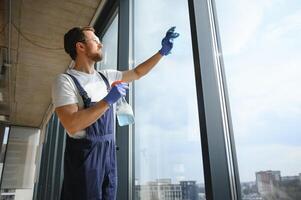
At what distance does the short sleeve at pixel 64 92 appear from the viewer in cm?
110

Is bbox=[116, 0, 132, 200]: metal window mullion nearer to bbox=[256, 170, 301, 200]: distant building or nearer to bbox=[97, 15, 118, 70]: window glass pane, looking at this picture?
bbox=[97, 15, 118, 70]: window glass pane

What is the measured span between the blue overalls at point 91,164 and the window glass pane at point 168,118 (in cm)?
34

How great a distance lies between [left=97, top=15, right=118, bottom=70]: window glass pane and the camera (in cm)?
267

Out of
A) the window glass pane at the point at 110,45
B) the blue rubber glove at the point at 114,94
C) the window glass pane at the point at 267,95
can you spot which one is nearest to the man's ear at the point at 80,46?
the blue rubber glove at the point at 114,94

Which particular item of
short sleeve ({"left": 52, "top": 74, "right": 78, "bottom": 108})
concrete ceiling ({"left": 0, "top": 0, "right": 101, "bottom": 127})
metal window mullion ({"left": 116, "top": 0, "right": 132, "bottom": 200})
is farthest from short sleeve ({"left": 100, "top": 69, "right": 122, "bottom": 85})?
concrete ceiling ({"left": 0, "top": 0, "right": 101, "bottom": 127})

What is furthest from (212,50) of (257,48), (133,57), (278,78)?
(133,57)

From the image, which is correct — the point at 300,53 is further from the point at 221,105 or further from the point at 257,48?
the point at 221,105

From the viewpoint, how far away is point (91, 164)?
1.08 m

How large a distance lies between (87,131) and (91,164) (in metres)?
0.16

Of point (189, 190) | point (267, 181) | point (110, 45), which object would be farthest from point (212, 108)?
point (110, 45)

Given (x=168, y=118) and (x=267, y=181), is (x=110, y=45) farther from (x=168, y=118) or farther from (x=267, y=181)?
(x=267, y=181)

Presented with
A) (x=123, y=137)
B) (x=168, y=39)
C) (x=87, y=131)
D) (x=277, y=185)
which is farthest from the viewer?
(x=123, y=137)

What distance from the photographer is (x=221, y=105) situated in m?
1.05

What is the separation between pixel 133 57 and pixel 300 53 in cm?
147
